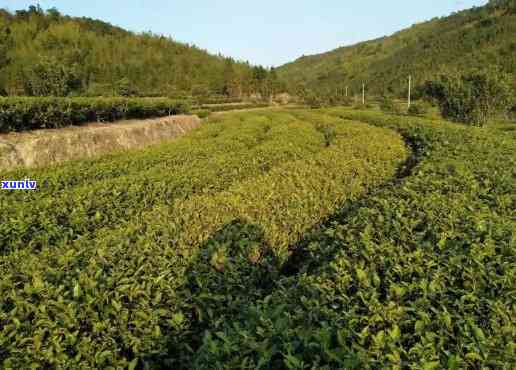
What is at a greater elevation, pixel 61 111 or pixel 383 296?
pixel 61 111

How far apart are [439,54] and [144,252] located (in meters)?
100

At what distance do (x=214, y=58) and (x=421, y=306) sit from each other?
280ft

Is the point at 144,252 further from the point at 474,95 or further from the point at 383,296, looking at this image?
the point at 474,95

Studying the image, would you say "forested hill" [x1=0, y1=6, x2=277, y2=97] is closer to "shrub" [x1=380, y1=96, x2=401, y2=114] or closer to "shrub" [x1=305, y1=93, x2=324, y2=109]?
"shrub" [x1=305, y1=93, x2=324, y2=109]

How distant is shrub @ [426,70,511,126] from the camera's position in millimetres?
21969

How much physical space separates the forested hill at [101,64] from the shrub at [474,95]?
3101 centimetres

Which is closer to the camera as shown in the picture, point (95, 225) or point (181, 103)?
point (95, 225)

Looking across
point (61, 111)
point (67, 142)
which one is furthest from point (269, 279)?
point (61, 111)

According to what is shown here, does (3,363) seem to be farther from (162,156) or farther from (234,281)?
(162,156)

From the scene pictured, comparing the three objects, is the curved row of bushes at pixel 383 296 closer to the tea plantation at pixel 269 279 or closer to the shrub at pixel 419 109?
the tea plantation at pixel 269 279

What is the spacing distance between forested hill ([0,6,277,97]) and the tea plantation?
28970 mm

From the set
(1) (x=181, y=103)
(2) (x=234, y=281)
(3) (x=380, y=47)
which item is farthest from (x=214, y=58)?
(3) (x=380, y=47)

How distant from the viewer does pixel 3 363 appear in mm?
1936

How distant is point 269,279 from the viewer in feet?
11.7
